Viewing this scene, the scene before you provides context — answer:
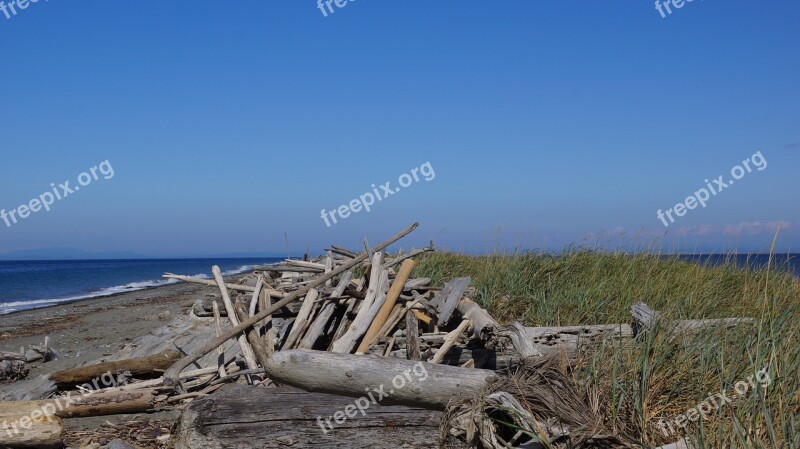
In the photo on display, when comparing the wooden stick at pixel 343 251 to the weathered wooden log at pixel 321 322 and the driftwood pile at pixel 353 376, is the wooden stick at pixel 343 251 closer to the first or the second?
the driftwood pile at pixel 353 376

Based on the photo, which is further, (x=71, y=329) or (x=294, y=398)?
(x=71, y=329)

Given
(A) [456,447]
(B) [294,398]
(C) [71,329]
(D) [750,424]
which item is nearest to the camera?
(D) [750,424]

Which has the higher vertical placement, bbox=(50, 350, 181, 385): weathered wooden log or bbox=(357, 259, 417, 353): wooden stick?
bbox=(50, 350, 181, 385): weathered wooden log

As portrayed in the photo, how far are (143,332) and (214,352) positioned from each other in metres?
6.71

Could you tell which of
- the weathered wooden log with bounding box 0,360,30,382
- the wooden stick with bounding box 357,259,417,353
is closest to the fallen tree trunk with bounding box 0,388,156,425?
the wooden stick with bounding box 357,259,417,353

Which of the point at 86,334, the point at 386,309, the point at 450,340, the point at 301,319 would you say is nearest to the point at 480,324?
the point at 450,340

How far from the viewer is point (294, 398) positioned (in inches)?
217

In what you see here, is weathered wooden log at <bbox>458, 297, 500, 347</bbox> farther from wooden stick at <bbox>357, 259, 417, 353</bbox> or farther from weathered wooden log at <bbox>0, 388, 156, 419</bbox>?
weathered wooden log at <bbox>0, 388, 156, 419</bbox>

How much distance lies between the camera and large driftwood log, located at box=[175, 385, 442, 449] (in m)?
5.19

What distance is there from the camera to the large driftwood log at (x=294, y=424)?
5.19 metres

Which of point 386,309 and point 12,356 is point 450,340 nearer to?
point 386,309

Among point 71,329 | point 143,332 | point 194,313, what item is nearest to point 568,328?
point 194,313

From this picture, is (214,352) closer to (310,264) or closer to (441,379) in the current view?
(310,264)

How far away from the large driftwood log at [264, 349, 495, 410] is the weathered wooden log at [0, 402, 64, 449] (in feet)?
8.00
